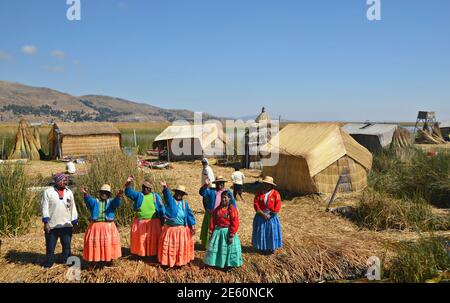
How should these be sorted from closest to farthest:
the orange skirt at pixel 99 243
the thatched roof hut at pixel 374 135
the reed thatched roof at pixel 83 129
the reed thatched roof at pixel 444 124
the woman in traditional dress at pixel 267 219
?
the orange skirt at pixel 99 243 < the woman in traditional dress at pixel 267 219 < the thatched roof hut at pixel 374 135 < the reed thatched roof at pixel 83 129 < the reed thatched roof at pixel 444 124

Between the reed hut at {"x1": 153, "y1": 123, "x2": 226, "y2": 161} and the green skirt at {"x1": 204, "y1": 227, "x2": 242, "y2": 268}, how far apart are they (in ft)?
49.1

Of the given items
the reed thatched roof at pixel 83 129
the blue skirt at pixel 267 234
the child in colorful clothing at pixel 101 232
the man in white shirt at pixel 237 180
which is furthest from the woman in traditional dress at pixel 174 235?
the reed thatched roof at pixel 83 129

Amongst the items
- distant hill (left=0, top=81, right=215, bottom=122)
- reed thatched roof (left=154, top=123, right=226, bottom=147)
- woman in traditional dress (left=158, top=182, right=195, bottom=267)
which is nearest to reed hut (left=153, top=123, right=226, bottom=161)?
reed thatched roof (left=154, top=123, right=226, bottom=147)

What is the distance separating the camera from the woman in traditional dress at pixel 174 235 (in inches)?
212

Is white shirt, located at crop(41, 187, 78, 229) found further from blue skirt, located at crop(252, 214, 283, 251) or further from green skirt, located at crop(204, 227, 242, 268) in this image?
blue skirt, located at crop(252, 214, 283, 251)

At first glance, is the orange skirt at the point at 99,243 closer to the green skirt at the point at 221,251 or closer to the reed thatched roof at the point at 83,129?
the green skirt at the point at 221,251

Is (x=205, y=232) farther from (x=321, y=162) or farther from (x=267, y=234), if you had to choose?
(x=321, y=162)

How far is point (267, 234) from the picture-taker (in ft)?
19.9

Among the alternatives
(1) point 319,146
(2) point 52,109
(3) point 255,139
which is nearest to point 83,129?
(3) point 255,139

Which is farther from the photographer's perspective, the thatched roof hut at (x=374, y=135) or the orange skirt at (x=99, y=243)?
the thatched roof hut at (x=374, y=135)

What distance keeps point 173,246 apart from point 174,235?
0.15m

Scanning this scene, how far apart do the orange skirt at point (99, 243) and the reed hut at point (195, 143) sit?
49.4 ft

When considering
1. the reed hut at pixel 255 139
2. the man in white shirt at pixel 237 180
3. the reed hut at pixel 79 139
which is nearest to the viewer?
the man in white shirt at pixel 237 180
